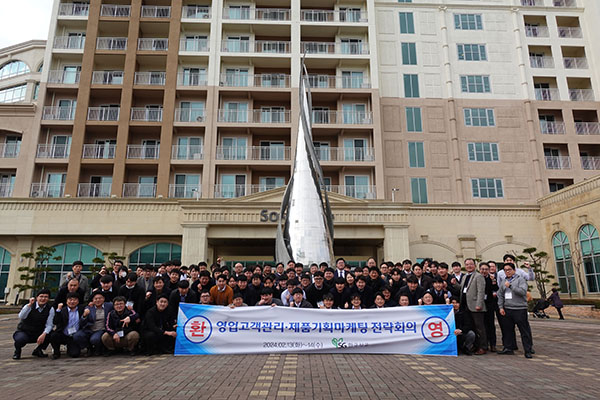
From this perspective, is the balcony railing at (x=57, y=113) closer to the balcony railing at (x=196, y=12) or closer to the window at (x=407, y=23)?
the balcony railing at (x=196, y=12)

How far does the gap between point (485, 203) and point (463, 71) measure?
37.5 feet

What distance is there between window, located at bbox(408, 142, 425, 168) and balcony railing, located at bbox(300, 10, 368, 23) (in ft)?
37.5

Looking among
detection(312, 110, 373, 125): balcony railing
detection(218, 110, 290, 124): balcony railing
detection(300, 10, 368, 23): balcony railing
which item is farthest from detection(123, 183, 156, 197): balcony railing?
detection(300, 10, 368, 23): balcony railing

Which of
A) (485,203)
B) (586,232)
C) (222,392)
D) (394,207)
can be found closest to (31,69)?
(394,207)

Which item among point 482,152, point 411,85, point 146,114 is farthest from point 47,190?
point 482,152

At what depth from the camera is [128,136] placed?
31.6 meters

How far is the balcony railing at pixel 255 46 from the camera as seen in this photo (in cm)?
3362

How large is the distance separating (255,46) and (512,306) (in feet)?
101

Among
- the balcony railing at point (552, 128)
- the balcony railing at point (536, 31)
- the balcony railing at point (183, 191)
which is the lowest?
the balcony railing at point (183, 191)

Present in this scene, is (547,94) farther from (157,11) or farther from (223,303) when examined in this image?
(223,303)

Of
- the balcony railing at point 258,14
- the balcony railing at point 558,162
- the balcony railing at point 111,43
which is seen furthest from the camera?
the balcony railing at point 258,14

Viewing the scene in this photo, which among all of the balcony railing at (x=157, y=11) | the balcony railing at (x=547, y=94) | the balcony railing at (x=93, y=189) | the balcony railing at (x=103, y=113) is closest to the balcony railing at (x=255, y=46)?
the balcony railing at (x=157, y=11)

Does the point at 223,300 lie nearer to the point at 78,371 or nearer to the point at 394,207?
the point at 78,371

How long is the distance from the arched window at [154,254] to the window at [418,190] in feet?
58.5
